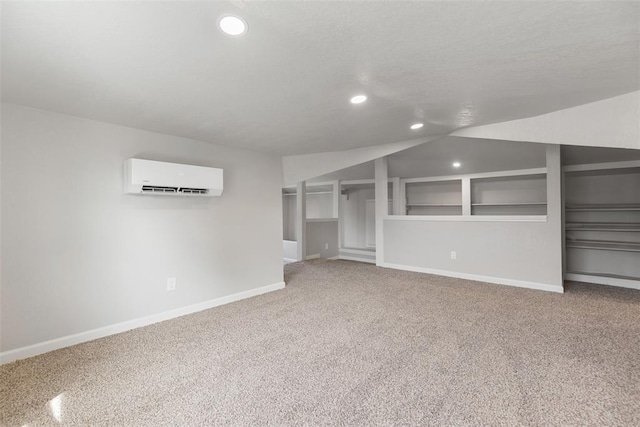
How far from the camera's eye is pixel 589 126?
2369 millimetres

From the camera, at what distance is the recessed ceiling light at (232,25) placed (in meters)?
1.22

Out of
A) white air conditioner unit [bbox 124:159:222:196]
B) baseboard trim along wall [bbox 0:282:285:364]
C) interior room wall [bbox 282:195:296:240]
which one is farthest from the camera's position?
interior room wall [bbox 282:195:296:240]

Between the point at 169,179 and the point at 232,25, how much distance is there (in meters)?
1.87

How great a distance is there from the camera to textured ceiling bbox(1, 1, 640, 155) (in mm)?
1200

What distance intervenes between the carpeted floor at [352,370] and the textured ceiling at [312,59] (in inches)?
75.3

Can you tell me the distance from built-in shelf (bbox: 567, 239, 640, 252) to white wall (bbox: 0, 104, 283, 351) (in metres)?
5.37

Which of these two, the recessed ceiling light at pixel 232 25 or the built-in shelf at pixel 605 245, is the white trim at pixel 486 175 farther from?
the recessed ceiling light at pixel 232 25

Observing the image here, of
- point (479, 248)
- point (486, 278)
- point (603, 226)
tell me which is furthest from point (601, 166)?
point (486, 278)

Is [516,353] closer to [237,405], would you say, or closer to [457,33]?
[237,405]

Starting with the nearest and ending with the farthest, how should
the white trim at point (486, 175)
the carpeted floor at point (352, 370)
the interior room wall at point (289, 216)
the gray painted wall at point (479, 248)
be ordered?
the carpeted floor at point (352, 370) → the gray painted wall at point (479, 248) → the white trim at point (486, 175) → the interior room wall at point (289, 216)

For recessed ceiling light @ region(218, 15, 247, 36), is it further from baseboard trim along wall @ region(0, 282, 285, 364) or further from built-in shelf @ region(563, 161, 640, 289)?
built-in shelf @ region(563, 161, 640, 289)

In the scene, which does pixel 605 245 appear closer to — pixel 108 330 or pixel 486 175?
pixel 486 175

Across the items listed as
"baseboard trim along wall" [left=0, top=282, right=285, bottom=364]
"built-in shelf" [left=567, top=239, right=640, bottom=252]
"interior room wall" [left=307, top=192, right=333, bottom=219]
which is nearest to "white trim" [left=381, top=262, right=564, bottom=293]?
"built-in shelf" [left=567, top=239, right=640, bottom=252]

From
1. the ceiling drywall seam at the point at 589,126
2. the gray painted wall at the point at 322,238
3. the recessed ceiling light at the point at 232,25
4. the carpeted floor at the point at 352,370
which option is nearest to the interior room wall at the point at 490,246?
the carpeted floor at the point at 352,370
